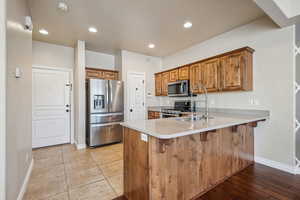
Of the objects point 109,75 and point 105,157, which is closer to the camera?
point 105,157

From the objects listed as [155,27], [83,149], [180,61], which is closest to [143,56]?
[180,61]

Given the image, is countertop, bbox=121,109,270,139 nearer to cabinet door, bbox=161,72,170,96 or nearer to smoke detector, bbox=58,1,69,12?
cabinet door, bbox=161,72,170,96

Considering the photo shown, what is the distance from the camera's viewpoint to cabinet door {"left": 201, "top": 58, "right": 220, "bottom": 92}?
3.11 metres

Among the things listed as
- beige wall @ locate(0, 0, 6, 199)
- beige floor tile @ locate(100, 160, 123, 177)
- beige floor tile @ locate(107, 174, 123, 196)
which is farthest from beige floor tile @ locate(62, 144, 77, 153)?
beige wall @ locate(0, 0, 6, 199)

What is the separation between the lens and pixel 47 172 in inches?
96.5

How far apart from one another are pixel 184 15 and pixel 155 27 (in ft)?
2.29

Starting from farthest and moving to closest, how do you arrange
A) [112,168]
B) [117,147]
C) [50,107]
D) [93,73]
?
[93,73], [50,107], [117,147], [112,168]

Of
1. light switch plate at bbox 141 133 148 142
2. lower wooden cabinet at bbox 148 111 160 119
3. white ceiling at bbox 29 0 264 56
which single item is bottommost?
lower wooden cabinet at bbox 148 111 160 119

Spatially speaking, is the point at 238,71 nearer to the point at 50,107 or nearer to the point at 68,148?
the point at 68,148

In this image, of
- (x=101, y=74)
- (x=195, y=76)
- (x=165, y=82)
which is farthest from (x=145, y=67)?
(x=195, y=76)

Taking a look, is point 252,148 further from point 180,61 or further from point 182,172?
point 180,61

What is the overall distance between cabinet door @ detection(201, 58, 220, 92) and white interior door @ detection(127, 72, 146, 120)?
82.5 inches

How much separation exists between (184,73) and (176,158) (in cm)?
283

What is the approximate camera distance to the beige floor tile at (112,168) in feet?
7.93
